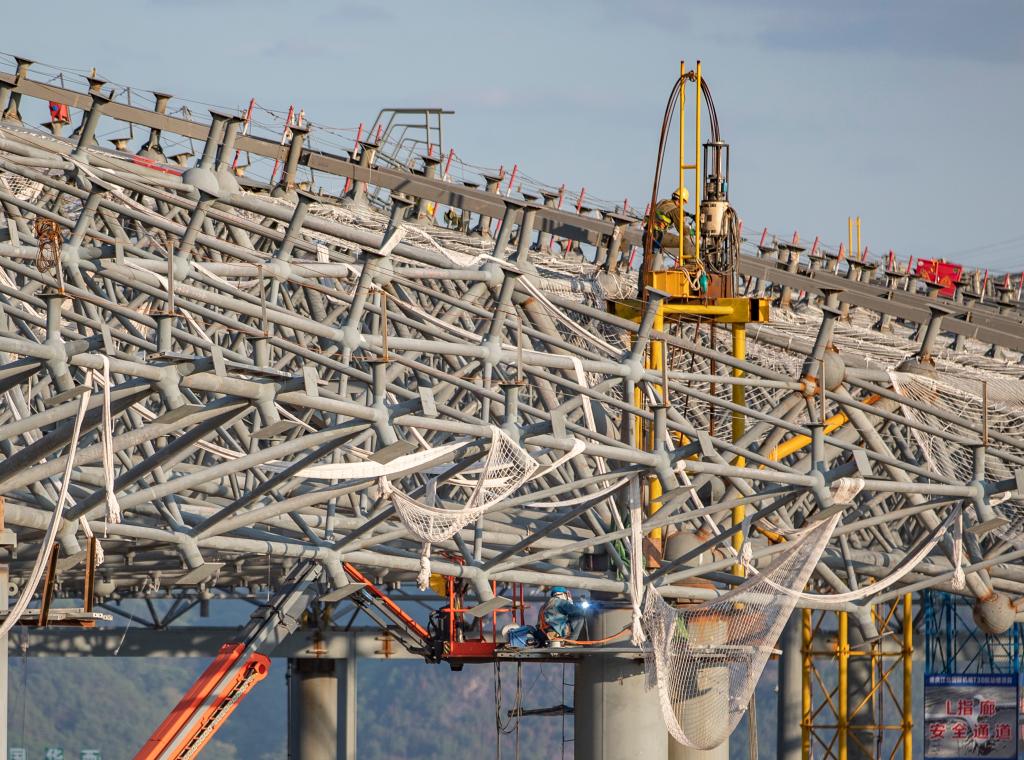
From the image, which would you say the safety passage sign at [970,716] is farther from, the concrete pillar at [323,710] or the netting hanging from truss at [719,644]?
the netting hanging from truss at [719,644]

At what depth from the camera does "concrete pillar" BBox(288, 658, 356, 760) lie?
5594 cm

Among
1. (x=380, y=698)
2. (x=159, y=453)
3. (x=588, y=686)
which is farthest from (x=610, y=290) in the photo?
(x=380, y=698)

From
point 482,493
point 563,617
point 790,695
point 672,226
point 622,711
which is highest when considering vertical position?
point 672,226

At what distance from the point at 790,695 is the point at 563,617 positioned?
87.2 ft

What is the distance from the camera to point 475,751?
15338 cm

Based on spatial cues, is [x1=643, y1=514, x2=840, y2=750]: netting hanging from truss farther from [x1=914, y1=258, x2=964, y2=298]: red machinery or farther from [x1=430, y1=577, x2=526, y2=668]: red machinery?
[x1=914, y1=258, x2=964, y2=298]: red machinery

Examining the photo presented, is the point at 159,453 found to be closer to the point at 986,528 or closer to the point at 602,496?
the point at 602,496

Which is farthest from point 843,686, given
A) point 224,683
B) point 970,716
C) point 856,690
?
point 224,683

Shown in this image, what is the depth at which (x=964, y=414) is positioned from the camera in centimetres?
3578

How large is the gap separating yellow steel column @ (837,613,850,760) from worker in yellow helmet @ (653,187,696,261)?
17.9m

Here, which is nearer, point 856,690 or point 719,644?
→ point 719,644

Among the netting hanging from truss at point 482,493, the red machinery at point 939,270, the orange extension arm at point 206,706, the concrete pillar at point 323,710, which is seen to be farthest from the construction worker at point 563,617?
the red machinery at point 939,270

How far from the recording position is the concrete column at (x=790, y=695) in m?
55.7

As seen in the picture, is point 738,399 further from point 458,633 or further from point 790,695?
point 790,695
